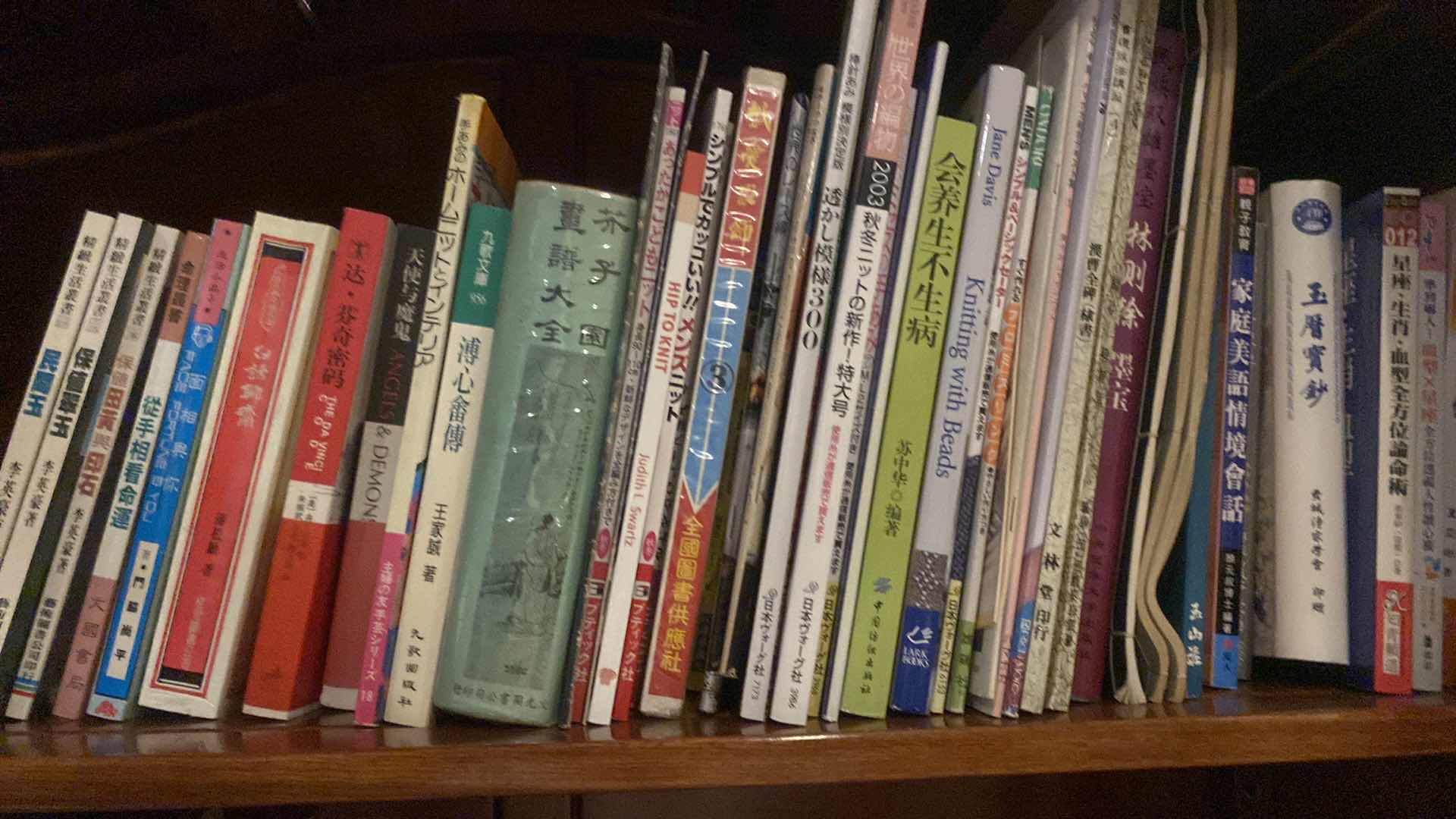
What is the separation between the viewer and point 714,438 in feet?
1.44

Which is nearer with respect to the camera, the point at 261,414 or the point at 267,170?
the point at 261,414

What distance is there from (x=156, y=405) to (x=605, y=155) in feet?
1.31

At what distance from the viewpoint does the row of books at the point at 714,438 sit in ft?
1.43

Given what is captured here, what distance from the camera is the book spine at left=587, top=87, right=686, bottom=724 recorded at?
16.9 inches

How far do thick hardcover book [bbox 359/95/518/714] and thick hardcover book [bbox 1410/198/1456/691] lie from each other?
610 millimetres

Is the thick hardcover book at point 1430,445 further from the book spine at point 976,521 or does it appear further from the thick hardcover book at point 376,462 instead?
the thick hardcover book at point 376,462

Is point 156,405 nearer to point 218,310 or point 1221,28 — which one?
point 218,310

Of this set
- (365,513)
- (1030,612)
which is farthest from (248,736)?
(1030,612)

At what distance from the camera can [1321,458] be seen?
1.63 feet

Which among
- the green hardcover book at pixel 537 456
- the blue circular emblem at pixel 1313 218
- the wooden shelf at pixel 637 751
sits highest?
the blue circular emblem at pixel 1313 218

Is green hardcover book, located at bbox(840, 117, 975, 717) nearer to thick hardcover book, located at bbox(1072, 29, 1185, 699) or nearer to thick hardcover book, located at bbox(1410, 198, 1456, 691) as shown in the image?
thick hardcover book, located at bbox(1072, 29, 1185, 699)

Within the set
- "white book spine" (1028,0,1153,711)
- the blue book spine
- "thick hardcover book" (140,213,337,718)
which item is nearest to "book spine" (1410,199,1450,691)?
the blue book spine

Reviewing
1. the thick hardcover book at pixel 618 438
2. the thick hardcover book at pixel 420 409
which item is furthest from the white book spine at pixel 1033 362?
the thick hardcover book at pixel 420 409

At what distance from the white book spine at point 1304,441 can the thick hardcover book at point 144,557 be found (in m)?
0.66
